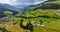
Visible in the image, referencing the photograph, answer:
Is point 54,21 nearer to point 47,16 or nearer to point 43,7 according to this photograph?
point 47,16

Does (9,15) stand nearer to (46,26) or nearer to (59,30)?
(46,26)

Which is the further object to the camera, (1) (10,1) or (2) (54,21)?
(1) (10,1)

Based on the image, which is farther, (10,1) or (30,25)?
(10,1)

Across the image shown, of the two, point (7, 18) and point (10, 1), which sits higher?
point (10, 1)

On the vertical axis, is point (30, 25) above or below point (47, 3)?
below

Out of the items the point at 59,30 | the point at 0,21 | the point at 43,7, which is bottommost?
the point at 59,30

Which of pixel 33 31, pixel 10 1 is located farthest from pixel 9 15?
pixel 33 31

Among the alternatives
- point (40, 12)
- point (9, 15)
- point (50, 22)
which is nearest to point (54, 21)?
point (50, 22)
